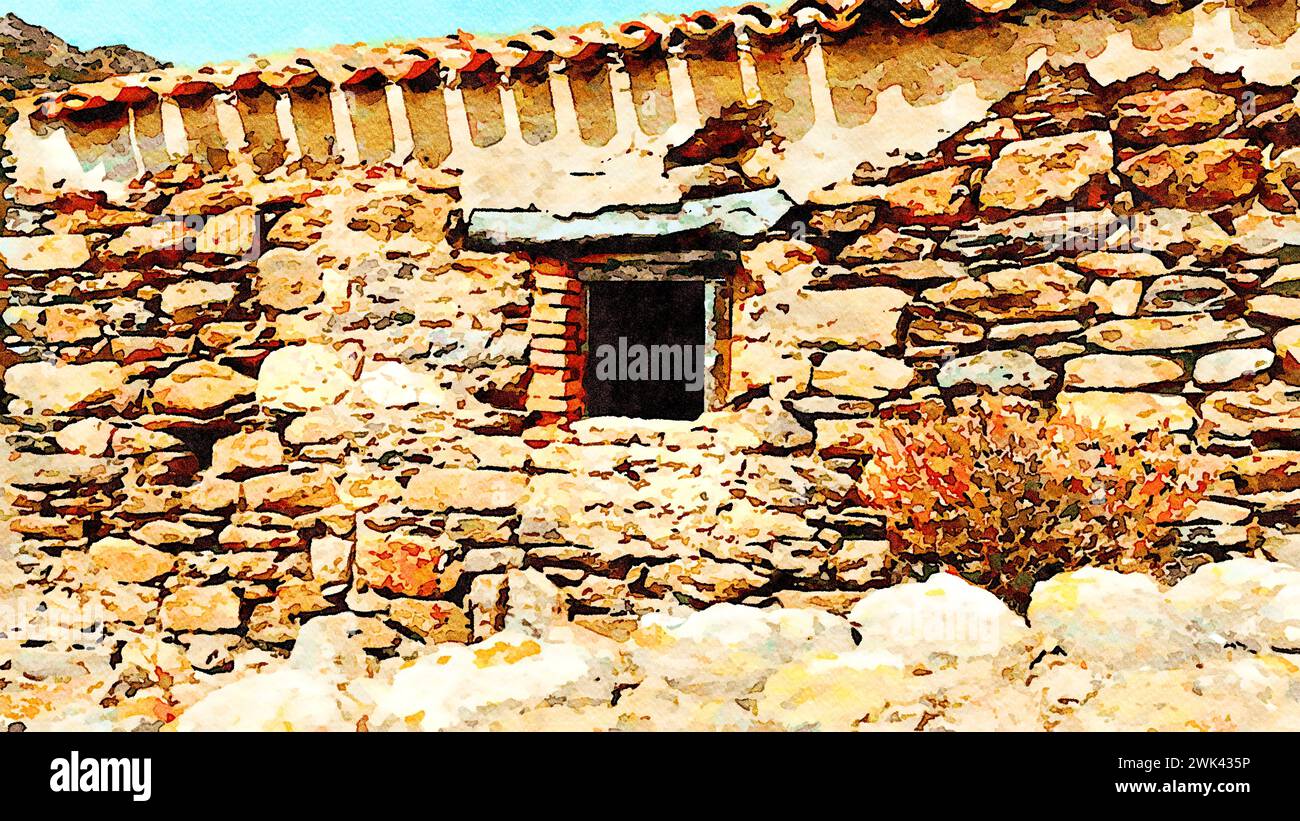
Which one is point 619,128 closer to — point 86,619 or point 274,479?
point 274,479

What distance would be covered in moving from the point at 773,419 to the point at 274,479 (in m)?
1.96

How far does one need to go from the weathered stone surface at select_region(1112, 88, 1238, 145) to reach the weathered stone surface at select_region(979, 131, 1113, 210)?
0.09 m

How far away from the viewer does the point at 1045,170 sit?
3.12 metres

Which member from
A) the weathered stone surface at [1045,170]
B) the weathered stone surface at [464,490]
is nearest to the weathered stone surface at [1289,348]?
the weathered stone surface at [1045,170]

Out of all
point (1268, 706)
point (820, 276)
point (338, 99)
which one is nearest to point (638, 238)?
point (820, 276)

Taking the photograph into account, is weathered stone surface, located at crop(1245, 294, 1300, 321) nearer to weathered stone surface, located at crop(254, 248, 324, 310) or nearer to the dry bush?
the dry bush

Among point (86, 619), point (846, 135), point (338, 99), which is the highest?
point (338, 99)

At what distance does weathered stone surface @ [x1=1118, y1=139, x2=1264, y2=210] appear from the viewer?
2988 mm

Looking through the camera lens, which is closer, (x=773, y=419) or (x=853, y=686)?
(x=853, y=686)

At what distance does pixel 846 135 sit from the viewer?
328 centimetres

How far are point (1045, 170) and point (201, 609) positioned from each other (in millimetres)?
3489

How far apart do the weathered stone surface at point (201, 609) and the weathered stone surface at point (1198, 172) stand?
3.59 m

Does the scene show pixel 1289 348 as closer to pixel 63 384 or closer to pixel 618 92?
pixel 618 92

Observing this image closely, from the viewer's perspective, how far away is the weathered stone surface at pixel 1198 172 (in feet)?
9.80
